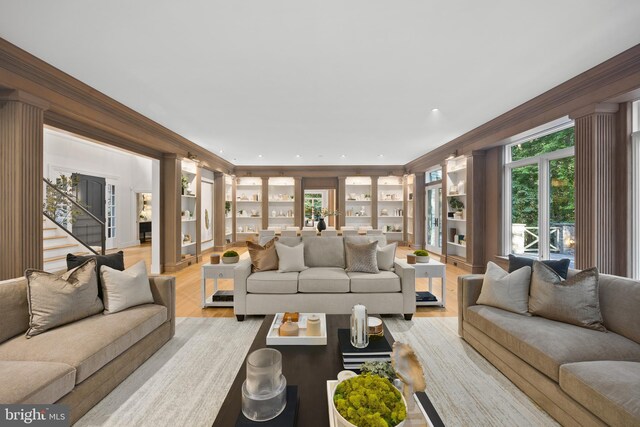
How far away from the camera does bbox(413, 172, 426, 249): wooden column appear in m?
8.82

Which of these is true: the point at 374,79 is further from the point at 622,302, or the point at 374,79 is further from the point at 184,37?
the point at 622,302

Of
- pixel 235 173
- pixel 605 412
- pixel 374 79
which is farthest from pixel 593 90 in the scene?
pixel 235 173

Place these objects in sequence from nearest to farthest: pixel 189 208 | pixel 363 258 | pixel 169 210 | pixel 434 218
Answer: pixel 363 258
pixel 169 210
pixel 189 208
pixel 434 218

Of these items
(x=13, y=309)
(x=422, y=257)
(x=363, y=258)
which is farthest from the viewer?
(x=422, y=257)

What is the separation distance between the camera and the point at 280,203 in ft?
32.8

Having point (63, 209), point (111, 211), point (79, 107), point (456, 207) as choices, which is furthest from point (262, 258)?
point (111, 211)

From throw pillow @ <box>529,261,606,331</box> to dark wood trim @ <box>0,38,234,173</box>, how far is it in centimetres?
498

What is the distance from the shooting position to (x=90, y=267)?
238cm

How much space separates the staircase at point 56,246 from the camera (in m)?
5.29

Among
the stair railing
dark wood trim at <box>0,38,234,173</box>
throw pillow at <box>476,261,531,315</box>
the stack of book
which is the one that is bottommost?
the stack of book

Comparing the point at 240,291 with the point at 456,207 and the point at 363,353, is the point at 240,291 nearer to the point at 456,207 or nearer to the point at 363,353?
the point at 363,353

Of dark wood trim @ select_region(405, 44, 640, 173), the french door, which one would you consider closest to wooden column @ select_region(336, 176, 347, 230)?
the french door

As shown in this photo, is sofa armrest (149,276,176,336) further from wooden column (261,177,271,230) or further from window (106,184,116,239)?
window (106,184,116,239)

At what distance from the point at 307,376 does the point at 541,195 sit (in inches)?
Answer: 188
